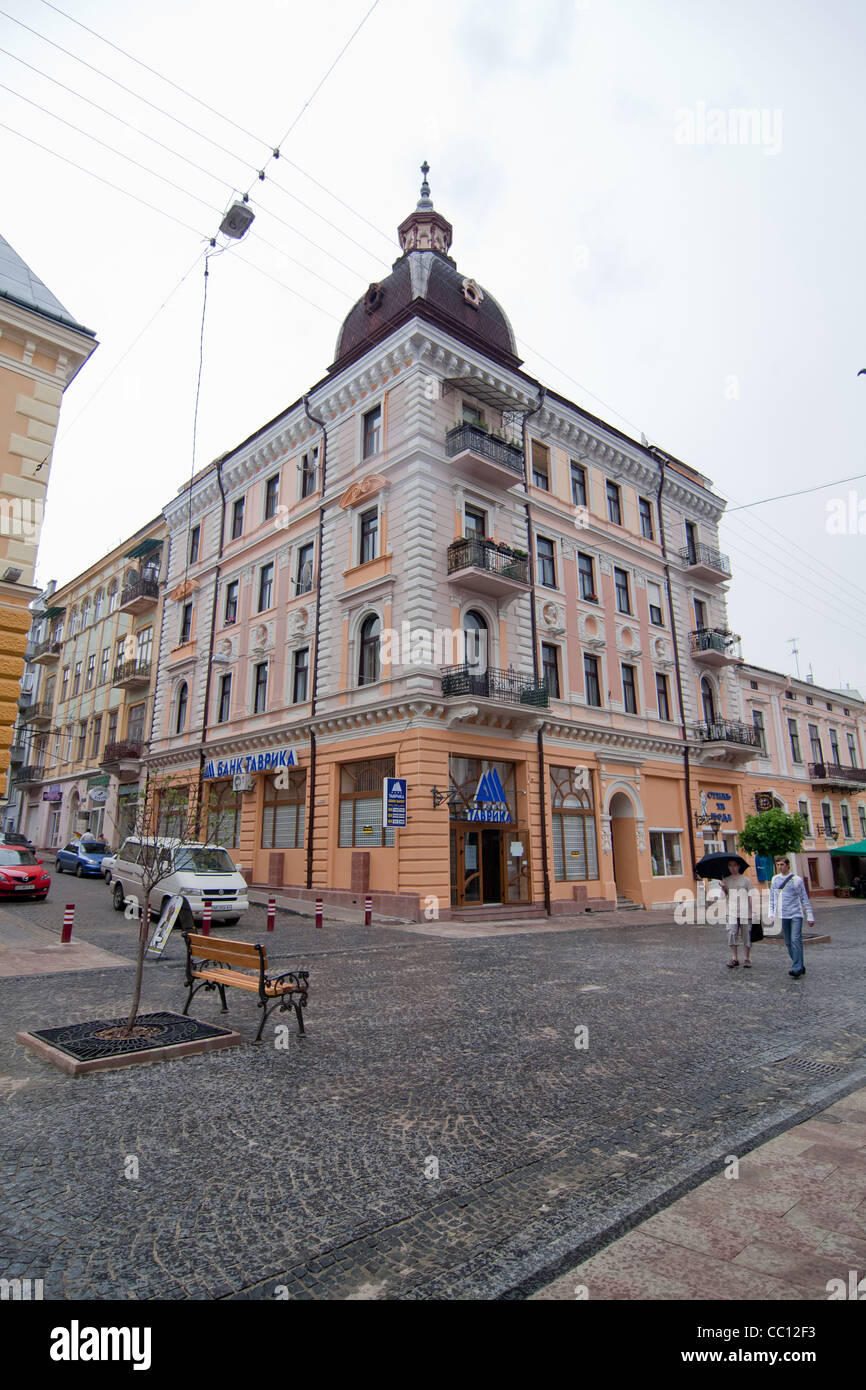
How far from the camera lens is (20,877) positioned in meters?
19.6

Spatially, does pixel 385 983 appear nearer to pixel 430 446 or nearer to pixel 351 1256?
pixel 351 1256

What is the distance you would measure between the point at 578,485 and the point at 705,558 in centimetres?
885

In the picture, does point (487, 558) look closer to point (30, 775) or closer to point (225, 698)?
point (225, 698)

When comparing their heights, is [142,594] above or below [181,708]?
above

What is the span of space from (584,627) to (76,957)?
19.5 metres

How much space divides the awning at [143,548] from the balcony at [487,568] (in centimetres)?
2278

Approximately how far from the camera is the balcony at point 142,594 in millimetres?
36406

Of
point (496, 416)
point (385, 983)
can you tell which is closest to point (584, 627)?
point (496, 416)

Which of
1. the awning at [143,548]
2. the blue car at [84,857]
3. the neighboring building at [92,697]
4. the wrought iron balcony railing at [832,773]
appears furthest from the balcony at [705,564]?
the blue car at [84,857]

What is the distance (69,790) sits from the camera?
1651 inches

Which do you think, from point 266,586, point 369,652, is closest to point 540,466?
point 369,652

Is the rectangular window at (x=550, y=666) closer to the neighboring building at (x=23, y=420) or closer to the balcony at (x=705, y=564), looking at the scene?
the balcony at (x=705, y=564)

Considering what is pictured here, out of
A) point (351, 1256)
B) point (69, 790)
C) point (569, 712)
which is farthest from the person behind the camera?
point (69, 790)

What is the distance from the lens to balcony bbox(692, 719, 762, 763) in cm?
2914
